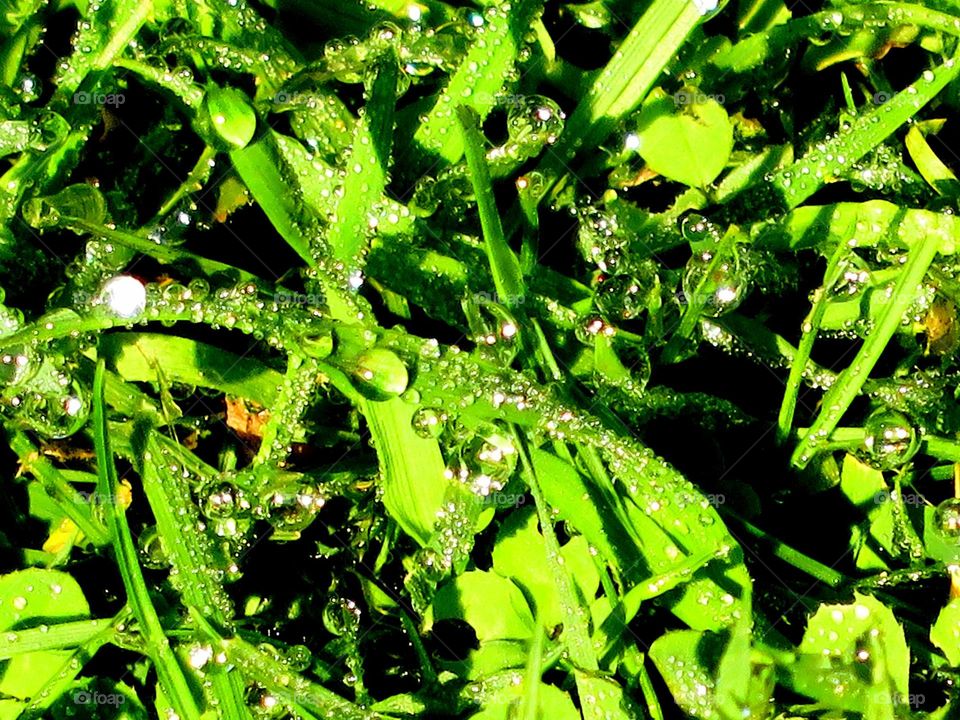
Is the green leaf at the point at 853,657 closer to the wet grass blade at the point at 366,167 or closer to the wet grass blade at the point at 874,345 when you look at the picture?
the wet grass blade at the point at 874,345

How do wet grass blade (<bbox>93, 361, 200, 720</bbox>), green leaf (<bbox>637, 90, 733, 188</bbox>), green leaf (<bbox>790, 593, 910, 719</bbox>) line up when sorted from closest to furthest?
1. wet grass blade (<bbox>93, 361, 200, 720</bbox>)
2. green leaf (<bbox>790, 593, 910, 719</bbox>)
3. green leaf (<bbox>637, 90, 733, 188</bbox>)

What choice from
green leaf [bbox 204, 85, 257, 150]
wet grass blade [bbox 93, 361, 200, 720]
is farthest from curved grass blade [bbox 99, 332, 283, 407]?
green leaf [bbox 204, 85, 257, 150]

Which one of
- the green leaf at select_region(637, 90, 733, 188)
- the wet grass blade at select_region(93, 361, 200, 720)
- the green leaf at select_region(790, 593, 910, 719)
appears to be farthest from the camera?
the green leaf at select_region(637, 90, 733, 188)

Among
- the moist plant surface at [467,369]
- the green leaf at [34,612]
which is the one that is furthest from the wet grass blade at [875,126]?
the green leaf at [34,612]

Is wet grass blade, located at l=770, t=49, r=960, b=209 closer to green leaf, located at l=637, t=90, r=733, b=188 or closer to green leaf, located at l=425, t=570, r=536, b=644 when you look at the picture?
green leaf, located at l=637, t=90, r=733, b=188

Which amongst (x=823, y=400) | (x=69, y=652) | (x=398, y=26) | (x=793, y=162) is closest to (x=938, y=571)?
(x=823, y=400)

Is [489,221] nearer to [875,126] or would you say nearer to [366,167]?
[366,167]

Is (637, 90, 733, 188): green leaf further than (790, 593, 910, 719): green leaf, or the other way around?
(637, 90, 733, 188): green leaf

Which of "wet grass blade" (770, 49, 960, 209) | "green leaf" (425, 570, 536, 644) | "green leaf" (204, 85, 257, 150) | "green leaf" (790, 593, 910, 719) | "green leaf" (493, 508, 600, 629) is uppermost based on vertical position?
Answer: "wet grass blade" (770, 49, 960, 209)
